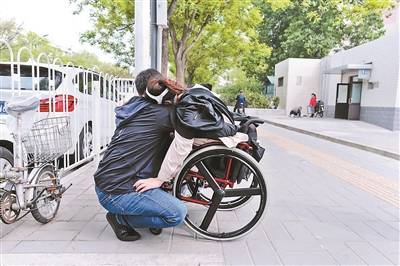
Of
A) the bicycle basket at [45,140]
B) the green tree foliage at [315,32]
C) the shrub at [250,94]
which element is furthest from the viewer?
the green tree foliage at [315,32]

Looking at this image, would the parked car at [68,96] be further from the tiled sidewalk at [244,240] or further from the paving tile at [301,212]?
the paving tile at [301,212]

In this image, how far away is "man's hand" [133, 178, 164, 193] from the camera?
298cm

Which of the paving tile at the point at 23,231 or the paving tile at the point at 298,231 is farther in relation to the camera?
the paving tile at the point at 298,231

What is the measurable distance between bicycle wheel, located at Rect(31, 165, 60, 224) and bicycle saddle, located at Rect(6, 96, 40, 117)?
2.02ft

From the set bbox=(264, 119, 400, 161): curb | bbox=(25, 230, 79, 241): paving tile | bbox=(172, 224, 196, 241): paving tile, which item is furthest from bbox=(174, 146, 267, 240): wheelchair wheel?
bbox=(264, 119, 400, 161): curb

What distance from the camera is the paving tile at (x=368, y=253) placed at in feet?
9.80

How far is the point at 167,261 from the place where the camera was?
2.86 m

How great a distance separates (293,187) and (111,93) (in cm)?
363

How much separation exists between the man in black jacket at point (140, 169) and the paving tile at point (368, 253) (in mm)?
1510

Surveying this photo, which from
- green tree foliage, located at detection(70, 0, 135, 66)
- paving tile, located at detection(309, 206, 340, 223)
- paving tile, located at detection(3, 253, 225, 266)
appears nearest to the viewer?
paving tile, located at detection(3, 253, 225, 266)

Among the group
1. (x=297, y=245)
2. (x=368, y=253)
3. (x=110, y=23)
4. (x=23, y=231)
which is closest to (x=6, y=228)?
(x=23, y=231)

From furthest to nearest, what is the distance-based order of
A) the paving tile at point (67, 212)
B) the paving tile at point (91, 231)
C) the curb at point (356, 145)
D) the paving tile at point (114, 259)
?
the curb at point (356, 145) < the paving tile at point (67, 212) < the paving tile at point (91, 231) < the paving tile at point (114, 259)

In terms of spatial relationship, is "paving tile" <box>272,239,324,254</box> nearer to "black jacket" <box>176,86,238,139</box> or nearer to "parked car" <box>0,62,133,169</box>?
"black jacket" <box>176,86,238,139</box>

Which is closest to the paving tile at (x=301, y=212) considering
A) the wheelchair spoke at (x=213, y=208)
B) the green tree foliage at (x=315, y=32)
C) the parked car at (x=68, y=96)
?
the wheelchair spoke at (x=213, y=208)
